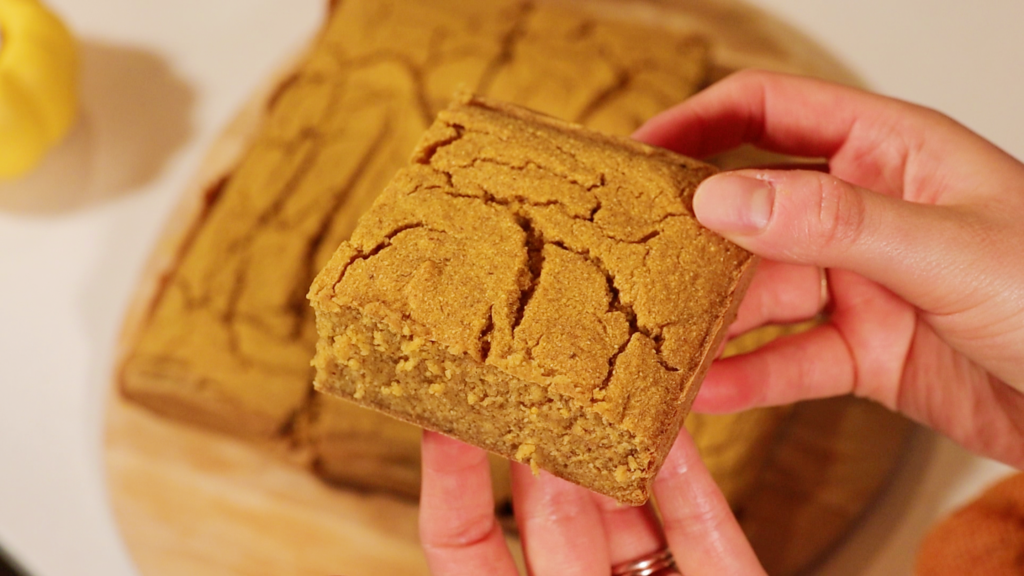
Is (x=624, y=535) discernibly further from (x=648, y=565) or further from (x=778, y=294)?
(x=778, y=294)

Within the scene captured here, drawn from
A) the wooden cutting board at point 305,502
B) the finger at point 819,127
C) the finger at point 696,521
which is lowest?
the wooden cutting board at point 305,502

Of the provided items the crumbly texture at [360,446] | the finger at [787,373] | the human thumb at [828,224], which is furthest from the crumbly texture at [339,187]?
the human thumb at [828,224]

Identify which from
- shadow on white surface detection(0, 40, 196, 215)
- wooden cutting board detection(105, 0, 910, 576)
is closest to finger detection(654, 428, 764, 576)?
wooden cutting board detection(105, 0, 910, 576)

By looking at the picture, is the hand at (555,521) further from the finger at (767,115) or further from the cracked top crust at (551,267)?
the finger at (767,115)

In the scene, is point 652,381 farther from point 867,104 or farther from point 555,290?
point 867,104

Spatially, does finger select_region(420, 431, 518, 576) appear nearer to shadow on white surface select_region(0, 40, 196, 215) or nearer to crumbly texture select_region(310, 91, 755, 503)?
crumbly texture select_region(310, 91, 755, 503)

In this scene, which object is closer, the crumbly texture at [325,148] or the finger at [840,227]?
the finger at [840,227]

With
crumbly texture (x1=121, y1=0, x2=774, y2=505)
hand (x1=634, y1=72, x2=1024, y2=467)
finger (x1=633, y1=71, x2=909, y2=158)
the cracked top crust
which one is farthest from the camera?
crumbly texture (x1=121, y1=0, x2=774, y2=505)

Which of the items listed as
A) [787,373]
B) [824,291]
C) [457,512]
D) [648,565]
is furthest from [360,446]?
[824,291]

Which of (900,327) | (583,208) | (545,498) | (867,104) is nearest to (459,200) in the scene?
(583,208)

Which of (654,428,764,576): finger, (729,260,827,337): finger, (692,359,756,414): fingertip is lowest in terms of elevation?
(654,428,764,576): finger
